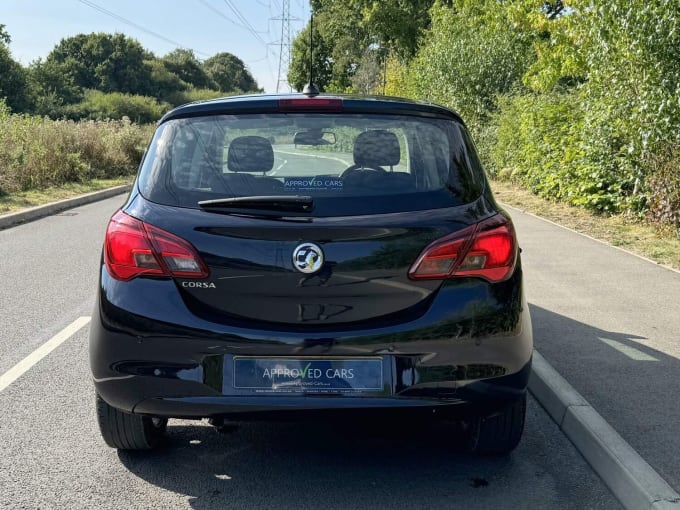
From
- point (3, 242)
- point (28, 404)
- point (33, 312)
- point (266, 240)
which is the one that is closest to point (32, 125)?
point (3, 242)

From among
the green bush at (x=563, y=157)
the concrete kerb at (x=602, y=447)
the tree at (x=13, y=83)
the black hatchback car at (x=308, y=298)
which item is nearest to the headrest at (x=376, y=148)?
the black hatchback car at (x=308, y=298)

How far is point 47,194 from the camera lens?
60.1 ft

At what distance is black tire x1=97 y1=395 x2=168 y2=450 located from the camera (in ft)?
12.3

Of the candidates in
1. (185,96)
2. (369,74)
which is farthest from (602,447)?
(185,96)

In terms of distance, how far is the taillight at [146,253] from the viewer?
331 cm

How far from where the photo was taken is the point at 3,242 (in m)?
11.6

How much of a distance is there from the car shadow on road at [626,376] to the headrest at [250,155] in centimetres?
217

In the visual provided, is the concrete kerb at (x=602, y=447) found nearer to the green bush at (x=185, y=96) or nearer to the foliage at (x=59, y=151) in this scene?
the foliage at (x=59, y=151)

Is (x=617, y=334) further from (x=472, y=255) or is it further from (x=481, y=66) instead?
(x=481, y=66)

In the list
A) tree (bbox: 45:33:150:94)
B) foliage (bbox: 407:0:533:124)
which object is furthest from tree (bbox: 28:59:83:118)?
foliage (bbox: 407:0:533:124)

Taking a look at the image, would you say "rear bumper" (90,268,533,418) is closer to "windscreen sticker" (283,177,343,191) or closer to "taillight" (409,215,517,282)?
"taillight" (409,215,517,282)

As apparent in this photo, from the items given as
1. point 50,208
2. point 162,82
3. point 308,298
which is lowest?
point 162,82

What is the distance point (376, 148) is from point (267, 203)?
686 mm

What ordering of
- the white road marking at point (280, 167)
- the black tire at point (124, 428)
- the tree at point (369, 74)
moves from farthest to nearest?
the tree at point (369, 74)
the black tire at point (124, 428)
the white road marking at point (280, 167)
